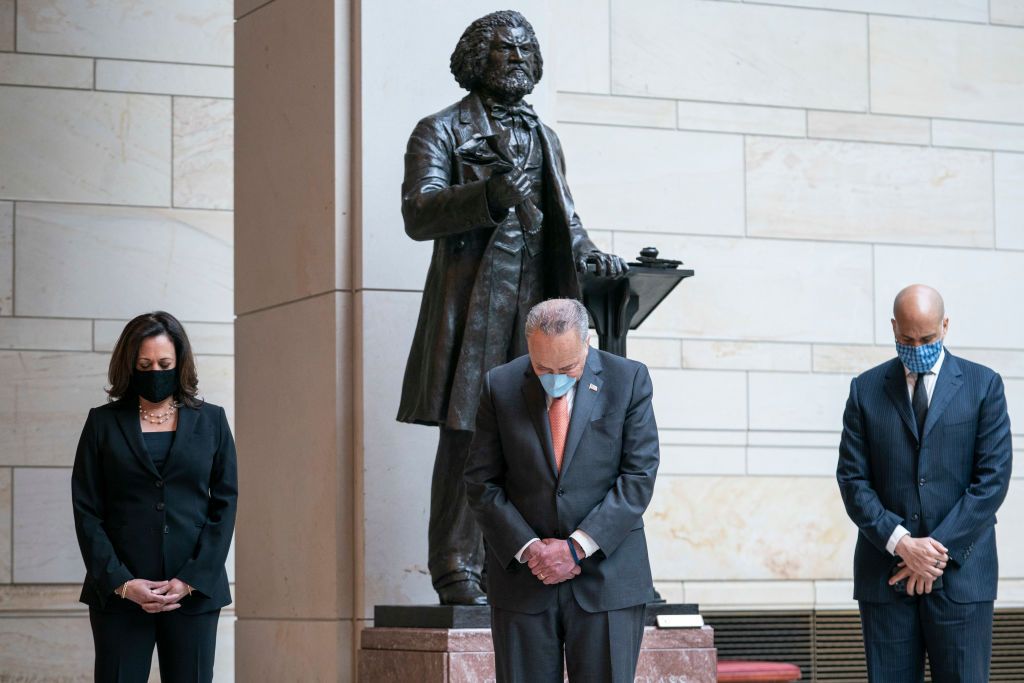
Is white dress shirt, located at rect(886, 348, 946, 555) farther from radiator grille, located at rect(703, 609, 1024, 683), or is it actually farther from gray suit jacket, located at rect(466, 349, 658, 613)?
radiator grille, located at rect(703, 609, 1024, 683)

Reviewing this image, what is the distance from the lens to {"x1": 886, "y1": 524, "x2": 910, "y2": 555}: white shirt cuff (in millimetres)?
6602

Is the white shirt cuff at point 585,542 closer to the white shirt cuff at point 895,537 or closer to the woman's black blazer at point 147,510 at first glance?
the white shirt cuff at point 895,537

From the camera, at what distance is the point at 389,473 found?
309 inches

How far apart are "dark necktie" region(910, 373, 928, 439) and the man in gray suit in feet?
5.41

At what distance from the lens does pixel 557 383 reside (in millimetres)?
5422

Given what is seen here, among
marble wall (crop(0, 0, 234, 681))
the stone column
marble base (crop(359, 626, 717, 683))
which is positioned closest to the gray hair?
marble base (crop(359, 626, 717, 683))

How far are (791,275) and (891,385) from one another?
3797 millimetres

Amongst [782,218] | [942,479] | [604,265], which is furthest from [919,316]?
[782,218]

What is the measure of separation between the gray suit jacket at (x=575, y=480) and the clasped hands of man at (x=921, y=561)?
1487 millimetres

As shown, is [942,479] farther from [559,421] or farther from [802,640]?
[802,640]

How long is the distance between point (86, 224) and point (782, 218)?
4.29 meters

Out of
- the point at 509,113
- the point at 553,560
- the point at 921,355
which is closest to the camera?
the point at 553,560

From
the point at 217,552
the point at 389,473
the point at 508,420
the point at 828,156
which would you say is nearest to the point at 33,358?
the point at 389,473

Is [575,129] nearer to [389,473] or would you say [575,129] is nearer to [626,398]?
[389,473]
